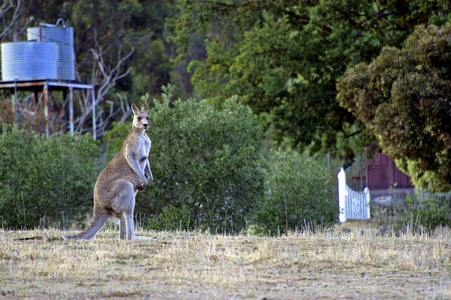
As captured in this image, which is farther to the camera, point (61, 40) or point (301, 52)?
point (61, 40)

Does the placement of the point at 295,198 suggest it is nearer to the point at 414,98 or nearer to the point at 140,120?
the point at 414,98

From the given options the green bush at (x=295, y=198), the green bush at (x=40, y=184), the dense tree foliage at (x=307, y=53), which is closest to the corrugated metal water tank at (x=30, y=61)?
the dense tree foliage at (x=307, y=53)

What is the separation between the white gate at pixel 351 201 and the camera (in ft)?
79.1

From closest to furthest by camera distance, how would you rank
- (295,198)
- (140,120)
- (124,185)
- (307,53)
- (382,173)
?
1. (124,185)
2. (140,120)
3. (295,198)
4. (307,53)
5. (382,173)

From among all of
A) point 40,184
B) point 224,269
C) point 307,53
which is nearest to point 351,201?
point 307,53

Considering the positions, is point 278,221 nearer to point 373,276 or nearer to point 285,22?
point 373,276

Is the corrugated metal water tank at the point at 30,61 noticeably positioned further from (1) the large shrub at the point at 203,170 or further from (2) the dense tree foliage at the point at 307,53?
(1) the large shrub at the point at 203,170

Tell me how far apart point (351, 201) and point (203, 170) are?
12597mm

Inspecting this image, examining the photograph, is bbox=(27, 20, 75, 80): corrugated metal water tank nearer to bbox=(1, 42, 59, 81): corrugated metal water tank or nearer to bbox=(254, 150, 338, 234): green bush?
bbox=(1, 42, 59, 81): corrugated metal water tank

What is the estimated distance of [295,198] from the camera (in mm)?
15891

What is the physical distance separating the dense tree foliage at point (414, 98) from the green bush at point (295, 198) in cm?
230

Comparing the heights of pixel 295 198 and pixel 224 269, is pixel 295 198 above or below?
above

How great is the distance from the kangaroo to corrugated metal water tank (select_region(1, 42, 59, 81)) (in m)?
17.1

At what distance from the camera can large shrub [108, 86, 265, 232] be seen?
13258 mm
